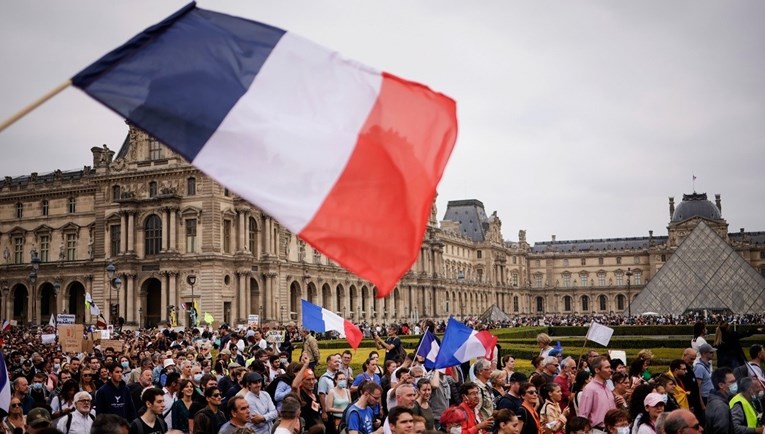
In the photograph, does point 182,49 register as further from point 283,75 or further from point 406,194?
point 406,194

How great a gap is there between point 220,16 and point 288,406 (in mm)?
3620

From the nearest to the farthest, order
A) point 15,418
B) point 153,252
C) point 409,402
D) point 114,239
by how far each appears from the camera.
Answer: point 409,402 → point 15,418 → point 153,252 → point 114,239

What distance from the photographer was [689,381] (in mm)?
11523

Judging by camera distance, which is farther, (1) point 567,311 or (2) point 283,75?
(1) point 567,311

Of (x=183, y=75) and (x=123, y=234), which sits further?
(x=123, y=234)

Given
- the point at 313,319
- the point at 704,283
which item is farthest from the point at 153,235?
the point at 704,283

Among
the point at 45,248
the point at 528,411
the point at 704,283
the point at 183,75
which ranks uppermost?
the point at 45,248

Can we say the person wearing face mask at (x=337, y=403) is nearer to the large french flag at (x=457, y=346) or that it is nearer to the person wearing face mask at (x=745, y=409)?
the large french flag at (x=457, y=346)

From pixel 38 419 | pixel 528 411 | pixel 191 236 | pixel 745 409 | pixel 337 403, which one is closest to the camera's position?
pixel 38 419

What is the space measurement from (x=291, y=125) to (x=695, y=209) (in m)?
131

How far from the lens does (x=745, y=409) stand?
852 centimetres

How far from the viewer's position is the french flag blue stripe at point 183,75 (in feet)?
17.6

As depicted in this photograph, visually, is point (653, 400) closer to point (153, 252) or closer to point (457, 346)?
point (457, 346)

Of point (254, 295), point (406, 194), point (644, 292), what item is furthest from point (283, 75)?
point (644, 292)
